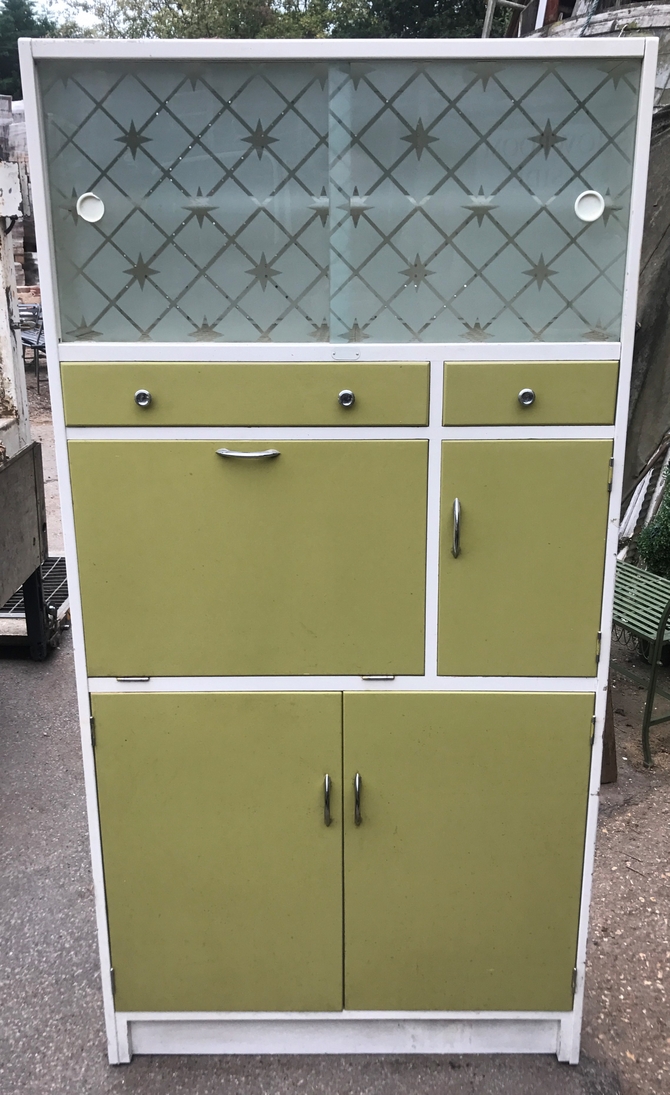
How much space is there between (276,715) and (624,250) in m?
1.41

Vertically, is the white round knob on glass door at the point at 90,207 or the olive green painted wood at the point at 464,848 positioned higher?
the white round knob on glass door at the point at 90,207

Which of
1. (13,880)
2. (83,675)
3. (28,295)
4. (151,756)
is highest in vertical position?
(28,295)

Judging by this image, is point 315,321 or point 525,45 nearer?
point 525,45

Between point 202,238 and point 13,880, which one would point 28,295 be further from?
point 202,238

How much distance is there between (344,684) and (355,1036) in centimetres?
111

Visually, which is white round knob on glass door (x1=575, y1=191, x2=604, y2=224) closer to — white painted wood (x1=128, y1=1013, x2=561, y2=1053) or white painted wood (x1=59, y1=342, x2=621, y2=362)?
white painted wood (x1=59, y1=342, x2=621, y2=362)

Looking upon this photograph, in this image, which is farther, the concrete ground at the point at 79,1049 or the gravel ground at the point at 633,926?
the gravel ground at the point at 633,926

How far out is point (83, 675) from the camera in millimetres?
2164

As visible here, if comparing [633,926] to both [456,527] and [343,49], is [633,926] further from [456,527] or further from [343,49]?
[343,49]

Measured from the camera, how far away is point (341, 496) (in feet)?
6.82

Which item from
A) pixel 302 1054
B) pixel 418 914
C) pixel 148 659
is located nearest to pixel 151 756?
pixel 148 659

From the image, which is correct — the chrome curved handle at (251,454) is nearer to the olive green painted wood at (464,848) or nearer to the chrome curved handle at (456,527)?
the chrome curved handle at (456,527)

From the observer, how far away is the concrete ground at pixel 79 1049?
2389 mm

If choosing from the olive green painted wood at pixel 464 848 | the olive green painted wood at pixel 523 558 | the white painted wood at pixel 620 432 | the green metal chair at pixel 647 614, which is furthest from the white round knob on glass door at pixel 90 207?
the green metal chair at pixel 647 614
